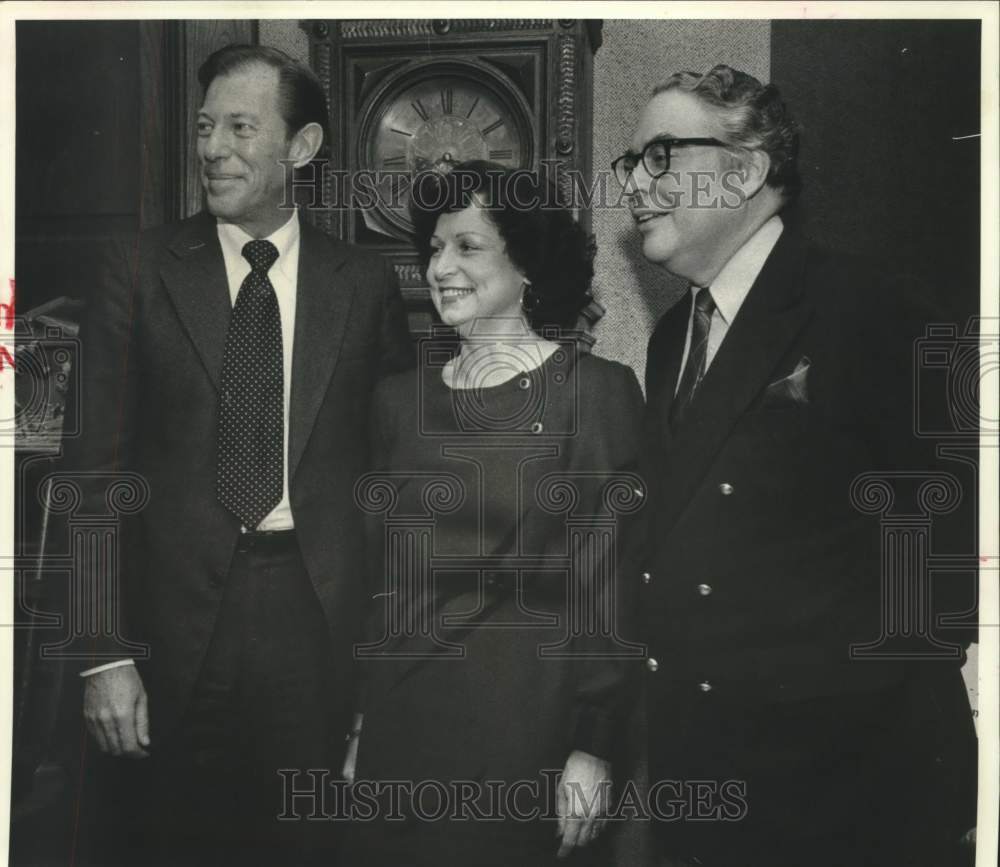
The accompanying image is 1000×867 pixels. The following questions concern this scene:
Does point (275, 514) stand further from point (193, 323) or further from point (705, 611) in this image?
point (705, 611)

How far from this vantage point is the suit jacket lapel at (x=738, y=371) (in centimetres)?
215

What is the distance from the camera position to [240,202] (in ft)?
7.44

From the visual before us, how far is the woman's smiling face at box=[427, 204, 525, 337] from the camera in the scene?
220cm

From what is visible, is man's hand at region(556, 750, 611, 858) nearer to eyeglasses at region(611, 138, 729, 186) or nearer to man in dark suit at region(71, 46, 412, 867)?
man in dark suit at region(71, 46, 412, 867)

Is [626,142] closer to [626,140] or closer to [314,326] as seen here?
[626,140]

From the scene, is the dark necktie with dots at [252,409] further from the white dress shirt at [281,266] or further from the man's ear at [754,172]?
the man's ear at [754,172]

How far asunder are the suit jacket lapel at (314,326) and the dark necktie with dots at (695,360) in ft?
2.45

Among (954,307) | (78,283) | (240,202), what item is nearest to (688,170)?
(954,307)

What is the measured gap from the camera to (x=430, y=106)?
228cm

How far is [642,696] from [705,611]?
23 cm

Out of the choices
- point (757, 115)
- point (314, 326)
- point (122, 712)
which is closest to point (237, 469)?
point (314, 326)

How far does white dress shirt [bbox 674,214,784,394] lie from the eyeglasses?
213 mm

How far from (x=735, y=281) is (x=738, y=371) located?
199mm

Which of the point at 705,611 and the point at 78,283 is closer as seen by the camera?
the point at 705,611
